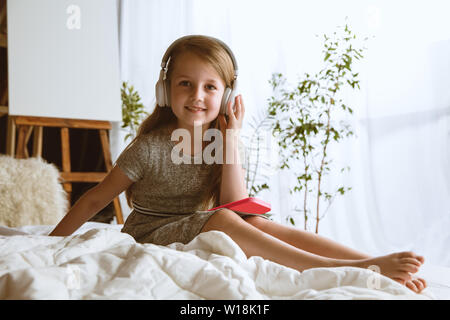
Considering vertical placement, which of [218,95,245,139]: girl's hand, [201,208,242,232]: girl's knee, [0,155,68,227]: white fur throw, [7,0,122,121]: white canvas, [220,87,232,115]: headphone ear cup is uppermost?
[7,0,122,121]: white canvas

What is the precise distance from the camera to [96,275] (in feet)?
2.16

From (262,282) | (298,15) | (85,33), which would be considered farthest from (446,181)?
(85,33)

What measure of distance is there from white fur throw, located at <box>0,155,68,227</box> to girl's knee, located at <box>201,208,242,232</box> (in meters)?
1.30

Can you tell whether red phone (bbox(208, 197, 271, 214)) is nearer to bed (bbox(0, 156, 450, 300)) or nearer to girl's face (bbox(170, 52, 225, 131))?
bed (bbox(0, 156, 450, 300))

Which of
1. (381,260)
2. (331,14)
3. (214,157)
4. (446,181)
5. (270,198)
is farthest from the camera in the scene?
(270,198)

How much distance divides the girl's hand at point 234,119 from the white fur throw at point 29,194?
109 centimetres

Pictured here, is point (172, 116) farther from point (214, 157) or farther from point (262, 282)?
point (262, 282)

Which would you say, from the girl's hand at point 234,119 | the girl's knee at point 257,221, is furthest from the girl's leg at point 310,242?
the girl's hand at point 234,119

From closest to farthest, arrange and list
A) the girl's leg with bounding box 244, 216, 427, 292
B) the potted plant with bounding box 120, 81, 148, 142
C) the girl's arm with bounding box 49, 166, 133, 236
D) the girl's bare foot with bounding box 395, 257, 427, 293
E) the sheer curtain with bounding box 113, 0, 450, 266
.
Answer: the girl's bare foot with bounding box 395, 257, 427, 293, the girl's leg with bounding box 244, 216, 427, 292, the girl's arm with bounding box 49, 166, 133, 236, the sheer curtain with bounding box 113, 0, 450, 266, the potted plant with bounding box 120, 81, 148, 142

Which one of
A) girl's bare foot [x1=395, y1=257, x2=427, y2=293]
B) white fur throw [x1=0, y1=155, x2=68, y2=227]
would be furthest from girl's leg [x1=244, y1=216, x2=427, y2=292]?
white fur throw [x1=0, y1=155, x2=68, y2=227]

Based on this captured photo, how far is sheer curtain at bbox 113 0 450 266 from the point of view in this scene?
7.59 ft

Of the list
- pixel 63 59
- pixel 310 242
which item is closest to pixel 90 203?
pixel 310 242

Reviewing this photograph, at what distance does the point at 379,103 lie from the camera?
2533mm
